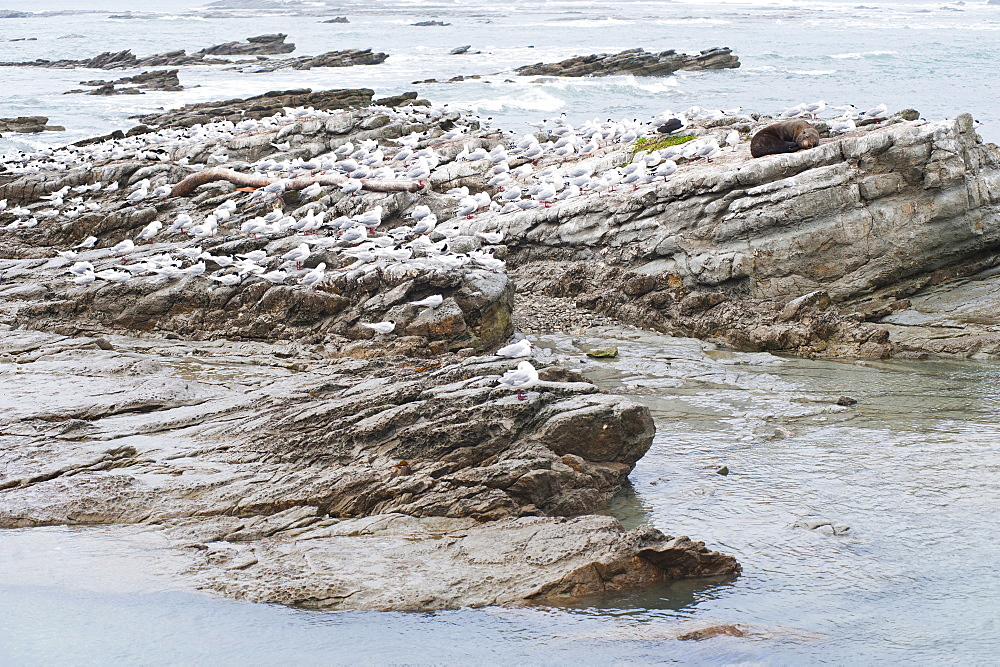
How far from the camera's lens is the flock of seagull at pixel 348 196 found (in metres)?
13.1

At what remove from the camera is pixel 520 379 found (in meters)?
7.66

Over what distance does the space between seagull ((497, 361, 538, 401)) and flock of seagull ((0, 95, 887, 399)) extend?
0.87 meters

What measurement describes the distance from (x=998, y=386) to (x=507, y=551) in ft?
22.1

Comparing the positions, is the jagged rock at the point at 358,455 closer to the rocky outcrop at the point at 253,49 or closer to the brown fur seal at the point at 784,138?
the brown fur seal at the point at 784,138

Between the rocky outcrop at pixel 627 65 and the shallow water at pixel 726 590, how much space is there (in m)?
39.4

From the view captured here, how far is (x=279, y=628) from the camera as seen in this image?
5.64 m

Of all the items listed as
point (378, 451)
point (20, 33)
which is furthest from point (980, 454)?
point (20, 33)

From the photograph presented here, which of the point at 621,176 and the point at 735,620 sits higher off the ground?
the point at 621,176

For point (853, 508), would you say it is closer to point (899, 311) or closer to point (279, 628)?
point (279, 628)

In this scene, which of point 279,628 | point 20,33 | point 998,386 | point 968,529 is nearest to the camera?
point 279,628

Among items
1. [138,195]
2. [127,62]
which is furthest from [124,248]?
[127,62]

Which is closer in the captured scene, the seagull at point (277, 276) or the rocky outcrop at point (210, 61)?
the seagull at point (277, 276)

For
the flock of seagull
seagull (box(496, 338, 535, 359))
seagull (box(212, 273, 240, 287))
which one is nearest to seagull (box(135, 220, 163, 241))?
the flock of seagull

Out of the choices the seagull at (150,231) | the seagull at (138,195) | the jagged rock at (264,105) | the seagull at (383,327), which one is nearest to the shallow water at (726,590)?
the seagull at (383,327)
